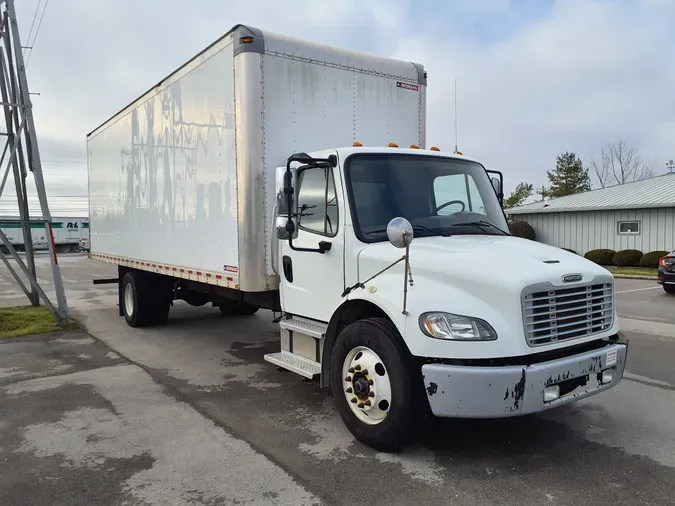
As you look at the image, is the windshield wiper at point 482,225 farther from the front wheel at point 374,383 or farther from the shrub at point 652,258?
the shrub at point 652,258

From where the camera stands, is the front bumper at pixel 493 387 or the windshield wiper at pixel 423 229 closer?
the front bumper at pixel 493 387

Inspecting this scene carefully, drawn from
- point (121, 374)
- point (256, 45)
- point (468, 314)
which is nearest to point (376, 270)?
point (468, 314)

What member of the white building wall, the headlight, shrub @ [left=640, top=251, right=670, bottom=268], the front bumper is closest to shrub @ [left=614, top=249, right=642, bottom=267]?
shrub @ [left=640, top=251, right=670, bottom=268]

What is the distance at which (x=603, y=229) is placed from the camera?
27.3 m

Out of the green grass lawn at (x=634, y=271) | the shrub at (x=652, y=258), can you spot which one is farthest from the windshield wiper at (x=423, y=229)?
the shrub at (x=652, y=258)

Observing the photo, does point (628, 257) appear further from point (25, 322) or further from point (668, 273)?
point (25, 322)

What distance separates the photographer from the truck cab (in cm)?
375

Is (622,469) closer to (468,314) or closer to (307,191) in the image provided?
(468,314)

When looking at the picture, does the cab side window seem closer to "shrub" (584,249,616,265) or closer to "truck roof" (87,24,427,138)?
"truck roof" (87,24,427,138)

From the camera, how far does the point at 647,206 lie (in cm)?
2478

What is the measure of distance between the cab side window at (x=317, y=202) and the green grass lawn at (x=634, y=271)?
18.8m

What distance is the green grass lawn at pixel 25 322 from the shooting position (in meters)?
9.71

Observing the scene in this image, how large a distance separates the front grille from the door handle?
2479 mm

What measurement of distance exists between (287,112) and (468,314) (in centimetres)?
317
